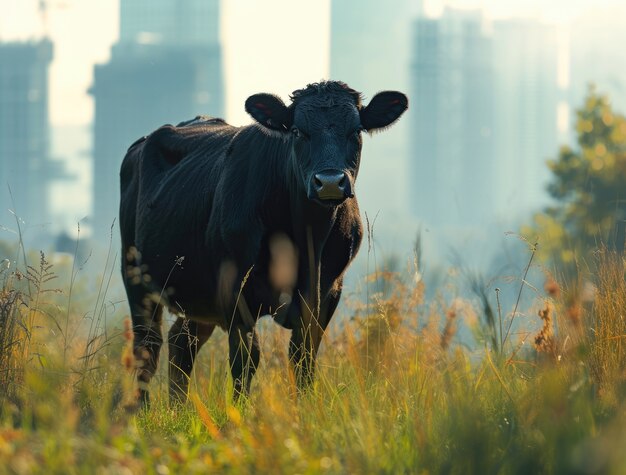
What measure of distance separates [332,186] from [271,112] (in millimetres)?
1208

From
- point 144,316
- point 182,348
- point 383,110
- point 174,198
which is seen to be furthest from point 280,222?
point 144,316

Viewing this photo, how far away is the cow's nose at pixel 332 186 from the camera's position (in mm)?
6594

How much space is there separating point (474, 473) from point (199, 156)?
5.16 metres

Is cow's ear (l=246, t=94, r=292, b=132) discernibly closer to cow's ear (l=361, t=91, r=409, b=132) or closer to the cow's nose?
cow's ear (l=361, t=91, r=409, b=132)

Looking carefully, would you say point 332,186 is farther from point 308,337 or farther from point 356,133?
point 308,337

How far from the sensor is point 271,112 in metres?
7.61

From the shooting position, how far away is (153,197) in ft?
30.2

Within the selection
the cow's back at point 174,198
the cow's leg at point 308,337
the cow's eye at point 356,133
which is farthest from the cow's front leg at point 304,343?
the cow's eye at point 356,133

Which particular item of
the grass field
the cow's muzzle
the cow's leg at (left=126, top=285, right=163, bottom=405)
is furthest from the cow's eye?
the cow's leg at (left=126, top=285, right=163, bottom=405)

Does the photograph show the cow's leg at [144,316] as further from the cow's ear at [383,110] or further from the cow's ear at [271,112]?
the cow's ear at [383,110]

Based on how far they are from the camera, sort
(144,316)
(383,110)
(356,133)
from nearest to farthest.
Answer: (356,133) < (383,110) < (144,316)

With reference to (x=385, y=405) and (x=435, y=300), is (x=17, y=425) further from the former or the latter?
(x=435, y=300)

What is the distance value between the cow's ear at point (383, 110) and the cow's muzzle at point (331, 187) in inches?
40.9

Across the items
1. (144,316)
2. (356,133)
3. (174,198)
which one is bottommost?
(144,316)
